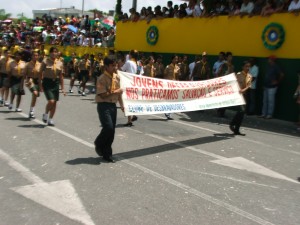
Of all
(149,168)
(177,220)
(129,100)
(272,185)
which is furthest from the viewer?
(129,100)

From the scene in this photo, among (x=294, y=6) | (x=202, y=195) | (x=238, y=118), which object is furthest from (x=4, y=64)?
(x=202, y=195)

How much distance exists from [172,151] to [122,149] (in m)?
1.01

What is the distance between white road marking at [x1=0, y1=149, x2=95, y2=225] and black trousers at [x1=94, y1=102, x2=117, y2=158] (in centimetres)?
135

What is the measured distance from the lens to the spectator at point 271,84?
1357 cm

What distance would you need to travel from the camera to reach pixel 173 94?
30.5ft

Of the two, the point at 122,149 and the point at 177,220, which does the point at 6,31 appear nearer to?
the point at 122,149

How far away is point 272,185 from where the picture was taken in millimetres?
6672

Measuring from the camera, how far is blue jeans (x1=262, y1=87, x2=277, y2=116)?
45.1ft

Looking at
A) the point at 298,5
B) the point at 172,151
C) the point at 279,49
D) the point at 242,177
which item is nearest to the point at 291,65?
the point at 279,49

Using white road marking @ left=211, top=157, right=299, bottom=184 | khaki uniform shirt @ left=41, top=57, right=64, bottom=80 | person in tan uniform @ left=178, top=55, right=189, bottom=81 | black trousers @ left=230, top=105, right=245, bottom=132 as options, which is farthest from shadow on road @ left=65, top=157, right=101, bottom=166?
person in tan uniform @ left=178, top=55, right=189, bottom=81

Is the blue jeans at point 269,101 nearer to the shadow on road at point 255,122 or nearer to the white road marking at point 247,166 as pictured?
the shadow on road at point 255,122

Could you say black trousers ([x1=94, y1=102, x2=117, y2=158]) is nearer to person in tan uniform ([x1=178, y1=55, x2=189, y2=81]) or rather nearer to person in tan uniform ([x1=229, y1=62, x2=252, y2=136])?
person in tan uniform ([x1=229, y1=62, x2=252, y2=136])

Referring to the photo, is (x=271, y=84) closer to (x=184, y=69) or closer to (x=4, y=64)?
(x=184, y=69)

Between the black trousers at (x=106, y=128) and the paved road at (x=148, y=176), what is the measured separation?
0.25 metres
